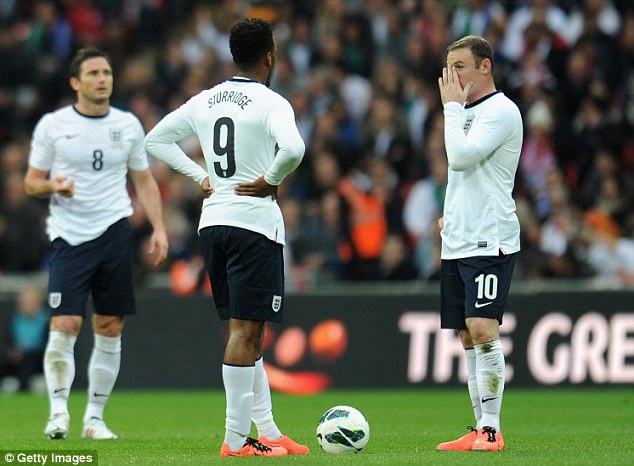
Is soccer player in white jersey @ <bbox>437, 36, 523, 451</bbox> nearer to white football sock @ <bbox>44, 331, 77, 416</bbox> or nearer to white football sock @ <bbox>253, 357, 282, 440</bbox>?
white football sock @ <bbox>253, 357, 282, 440</bbox>

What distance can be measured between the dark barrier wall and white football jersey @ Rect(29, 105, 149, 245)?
5.79 metres

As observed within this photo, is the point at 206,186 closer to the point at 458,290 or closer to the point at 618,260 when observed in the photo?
the point at 458,290

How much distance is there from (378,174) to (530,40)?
9.81 feet

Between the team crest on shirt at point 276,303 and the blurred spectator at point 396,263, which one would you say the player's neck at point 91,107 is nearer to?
the team crest on shirt at point 276,303

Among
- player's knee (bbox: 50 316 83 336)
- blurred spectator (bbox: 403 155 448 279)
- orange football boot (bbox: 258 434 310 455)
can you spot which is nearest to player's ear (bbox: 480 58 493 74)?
orange football boot (bbox: 258 434 310 455)

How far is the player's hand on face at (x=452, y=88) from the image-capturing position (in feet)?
28.0

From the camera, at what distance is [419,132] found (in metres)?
18.3

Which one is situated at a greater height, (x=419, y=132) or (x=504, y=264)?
(x=419, y=132)

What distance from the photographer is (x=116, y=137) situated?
34.0ft

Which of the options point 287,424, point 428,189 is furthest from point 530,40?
point 287,424

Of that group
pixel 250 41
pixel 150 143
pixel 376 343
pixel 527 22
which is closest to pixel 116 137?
pixel 150 143

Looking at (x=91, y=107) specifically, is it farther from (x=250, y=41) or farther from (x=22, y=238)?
(x=22, y=238)

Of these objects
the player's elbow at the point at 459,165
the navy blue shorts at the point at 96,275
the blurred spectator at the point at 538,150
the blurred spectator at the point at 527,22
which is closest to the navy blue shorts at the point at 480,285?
the player's elbow at the point at 459,165

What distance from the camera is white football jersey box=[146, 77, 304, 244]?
810 cm
